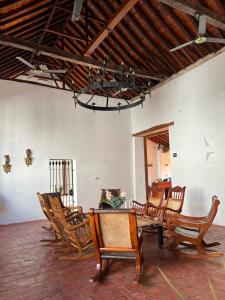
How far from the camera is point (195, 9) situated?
4.39 metres

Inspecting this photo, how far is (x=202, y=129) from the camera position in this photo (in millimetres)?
6539

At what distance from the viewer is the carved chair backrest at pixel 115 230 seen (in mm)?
2891

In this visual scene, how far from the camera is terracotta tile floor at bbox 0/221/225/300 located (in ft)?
8.73

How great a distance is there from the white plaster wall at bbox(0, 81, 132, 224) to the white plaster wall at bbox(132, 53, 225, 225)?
2.35 meters

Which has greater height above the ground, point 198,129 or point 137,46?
point 137,46

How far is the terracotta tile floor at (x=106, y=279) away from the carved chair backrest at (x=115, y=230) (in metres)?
0.42

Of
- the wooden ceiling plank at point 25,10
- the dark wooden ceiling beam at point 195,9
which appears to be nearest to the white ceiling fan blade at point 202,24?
the dark wooden ceiling beam at point 195,9

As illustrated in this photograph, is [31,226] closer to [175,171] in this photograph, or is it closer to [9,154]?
[9,154]

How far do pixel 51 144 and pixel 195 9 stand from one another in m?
5.74

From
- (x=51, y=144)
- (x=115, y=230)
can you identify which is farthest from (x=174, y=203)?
(x=51, y=144)

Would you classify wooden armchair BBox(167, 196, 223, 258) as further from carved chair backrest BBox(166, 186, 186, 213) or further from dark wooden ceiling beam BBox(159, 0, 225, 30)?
dark wooden ceiling beam BBox(159, 0, 225, 30)

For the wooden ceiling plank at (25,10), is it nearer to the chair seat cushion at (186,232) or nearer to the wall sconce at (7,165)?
the wall sconce at (7,165)

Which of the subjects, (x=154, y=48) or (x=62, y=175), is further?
(x=62, y=175)

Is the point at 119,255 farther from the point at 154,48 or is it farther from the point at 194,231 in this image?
the point at 154,48
